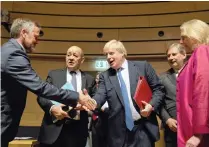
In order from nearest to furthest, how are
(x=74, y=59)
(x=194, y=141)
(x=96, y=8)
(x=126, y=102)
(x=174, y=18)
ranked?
(x=194, y=141), (x=126, y=102), (x=74, y=59), (x=174, y=18), (x=96, y=8)

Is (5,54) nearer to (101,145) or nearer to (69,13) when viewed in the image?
(101,145)

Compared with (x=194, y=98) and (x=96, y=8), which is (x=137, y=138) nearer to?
(x=194, y=98)

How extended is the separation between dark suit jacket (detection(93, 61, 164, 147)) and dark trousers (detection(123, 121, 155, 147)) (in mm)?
33

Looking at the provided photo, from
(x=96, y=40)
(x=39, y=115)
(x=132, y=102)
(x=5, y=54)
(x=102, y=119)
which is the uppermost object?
(x=96, y=40)

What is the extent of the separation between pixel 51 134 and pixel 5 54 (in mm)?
822

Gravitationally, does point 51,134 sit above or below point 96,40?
below

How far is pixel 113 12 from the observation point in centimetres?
560

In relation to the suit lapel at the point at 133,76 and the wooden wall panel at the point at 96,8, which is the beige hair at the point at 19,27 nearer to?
the suit lapel at the point at 133,76

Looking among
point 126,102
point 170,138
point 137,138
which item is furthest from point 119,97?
point 170,138

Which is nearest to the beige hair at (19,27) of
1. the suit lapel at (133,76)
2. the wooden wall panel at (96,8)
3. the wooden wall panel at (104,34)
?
the suit lapel at (133,76)

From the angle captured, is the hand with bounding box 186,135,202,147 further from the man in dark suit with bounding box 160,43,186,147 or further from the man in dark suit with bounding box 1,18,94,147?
the man in dark suit with bounding box 1,18,94,147

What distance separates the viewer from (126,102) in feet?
7.45

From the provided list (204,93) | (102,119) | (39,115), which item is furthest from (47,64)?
(204,93)

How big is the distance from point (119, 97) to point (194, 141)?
0.76 m
